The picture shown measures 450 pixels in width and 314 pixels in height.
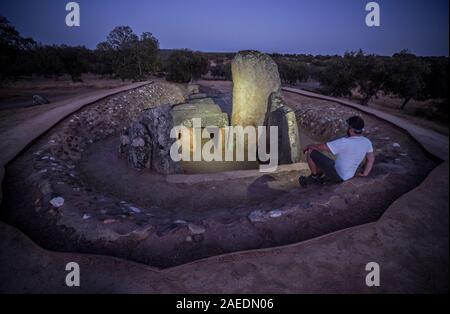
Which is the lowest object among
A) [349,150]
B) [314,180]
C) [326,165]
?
[314,180]

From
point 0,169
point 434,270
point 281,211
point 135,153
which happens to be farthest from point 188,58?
point 434,270

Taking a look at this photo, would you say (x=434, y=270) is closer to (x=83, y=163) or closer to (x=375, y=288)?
(x=375, y=288)

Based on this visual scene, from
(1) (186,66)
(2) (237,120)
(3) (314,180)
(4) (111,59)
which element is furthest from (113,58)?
(3) (314,180)

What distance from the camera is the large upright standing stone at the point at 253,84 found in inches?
346

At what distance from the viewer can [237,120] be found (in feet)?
30.3

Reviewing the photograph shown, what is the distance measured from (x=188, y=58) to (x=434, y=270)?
2809 centimetres

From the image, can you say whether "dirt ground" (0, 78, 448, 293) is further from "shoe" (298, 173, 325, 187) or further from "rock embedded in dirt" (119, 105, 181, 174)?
"rock embedded in dirt" (119, 105, 181, 174)

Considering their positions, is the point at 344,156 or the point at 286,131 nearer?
the point at 344,156

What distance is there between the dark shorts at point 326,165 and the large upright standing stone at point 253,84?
411 centimetres

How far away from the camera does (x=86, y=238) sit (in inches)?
151

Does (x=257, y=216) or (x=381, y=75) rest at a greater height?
(x=381, y=75)

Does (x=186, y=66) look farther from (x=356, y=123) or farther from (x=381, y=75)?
(x=356, y=123)

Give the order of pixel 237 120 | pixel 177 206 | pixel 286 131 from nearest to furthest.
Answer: pixel 177 206 → pixel 286 131 → pixel 237 120

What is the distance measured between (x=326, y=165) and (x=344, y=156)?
0.52 metres
